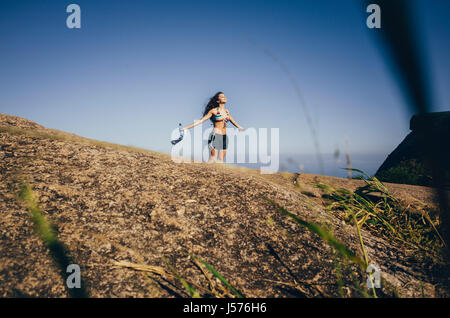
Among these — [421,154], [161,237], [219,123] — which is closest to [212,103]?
[219,123]

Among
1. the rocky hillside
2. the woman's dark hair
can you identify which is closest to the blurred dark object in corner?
the rocky hillside

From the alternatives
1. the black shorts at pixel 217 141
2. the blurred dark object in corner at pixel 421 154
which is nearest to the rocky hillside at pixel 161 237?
the blurred dark object in corner at pixel 421 154

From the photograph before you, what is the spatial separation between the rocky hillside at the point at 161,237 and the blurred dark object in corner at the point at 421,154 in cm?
84

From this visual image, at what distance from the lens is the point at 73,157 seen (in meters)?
2.68

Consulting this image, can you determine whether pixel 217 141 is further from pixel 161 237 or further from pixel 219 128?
pixel 161 237

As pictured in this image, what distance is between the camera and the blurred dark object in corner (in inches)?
21.9

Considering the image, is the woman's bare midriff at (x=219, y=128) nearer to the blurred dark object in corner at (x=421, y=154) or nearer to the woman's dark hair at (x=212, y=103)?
the woman's dark hair at (x=212, y=103)

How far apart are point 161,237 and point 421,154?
1835 mm

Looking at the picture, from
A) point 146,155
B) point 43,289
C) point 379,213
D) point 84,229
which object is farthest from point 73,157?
point 379,213

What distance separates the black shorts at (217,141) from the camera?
6.36 meters

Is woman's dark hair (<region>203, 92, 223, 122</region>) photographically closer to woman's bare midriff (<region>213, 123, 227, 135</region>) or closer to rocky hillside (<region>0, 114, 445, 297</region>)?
woman's bare midriff (<region>213, 123, 227, 135</region>)

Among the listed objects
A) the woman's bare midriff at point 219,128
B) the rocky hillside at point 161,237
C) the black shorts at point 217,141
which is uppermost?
the woman's bare midriff at point 219,128

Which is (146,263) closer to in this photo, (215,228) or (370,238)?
(215,228)
